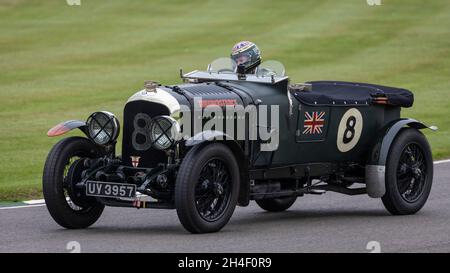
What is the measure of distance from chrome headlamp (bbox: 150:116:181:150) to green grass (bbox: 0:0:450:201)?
6.05 m

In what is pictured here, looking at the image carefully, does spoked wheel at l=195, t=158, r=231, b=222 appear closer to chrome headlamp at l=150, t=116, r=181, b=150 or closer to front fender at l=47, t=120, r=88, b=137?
chrome headlamp at l=150, t=116, r=181, b=150

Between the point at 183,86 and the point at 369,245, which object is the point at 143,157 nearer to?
the point at 183,86

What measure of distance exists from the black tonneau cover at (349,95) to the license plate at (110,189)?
213 cm

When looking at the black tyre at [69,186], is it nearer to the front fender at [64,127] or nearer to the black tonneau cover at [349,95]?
the front fender at [64,127]

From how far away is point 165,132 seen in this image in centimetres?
991

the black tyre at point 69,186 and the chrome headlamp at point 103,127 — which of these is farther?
the chrome headlamp at point 103,127

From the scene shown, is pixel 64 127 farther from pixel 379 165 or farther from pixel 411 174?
pixel 411 174

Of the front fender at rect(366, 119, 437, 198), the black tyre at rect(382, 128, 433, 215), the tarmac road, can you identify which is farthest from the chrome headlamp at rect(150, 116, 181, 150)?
the black tyre at rect(382, 128, 433, 215)

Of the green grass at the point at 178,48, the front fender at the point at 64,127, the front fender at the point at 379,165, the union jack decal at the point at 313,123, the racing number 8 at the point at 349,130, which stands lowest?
the green grass at the point at 178,48

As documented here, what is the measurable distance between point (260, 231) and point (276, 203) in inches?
67.6

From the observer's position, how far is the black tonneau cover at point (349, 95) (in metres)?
11.1

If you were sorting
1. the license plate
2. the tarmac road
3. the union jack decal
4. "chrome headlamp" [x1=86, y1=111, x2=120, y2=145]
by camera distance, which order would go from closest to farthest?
the tarmac road → the license plate → "chrome headlamp" [x1=86, y1=111, x2=120, y2=145] → the union jack decal

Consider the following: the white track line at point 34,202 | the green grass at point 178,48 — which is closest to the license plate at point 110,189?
the white track line at point 34,202

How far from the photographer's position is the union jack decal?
435 inches
